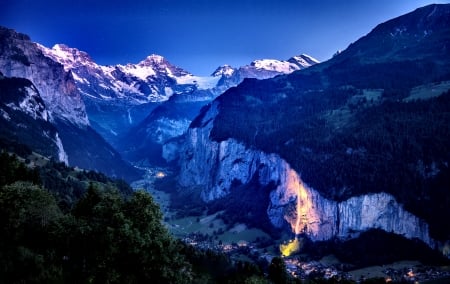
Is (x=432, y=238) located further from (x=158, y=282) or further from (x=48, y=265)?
(x=48, y=265)

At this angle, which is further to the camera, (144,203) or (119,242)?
(144,203)

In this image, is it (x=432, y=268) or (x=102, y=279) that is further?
(x=432, y=268)

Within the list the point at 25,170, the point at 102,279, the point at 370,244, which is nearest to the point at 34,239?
the point at 102,279

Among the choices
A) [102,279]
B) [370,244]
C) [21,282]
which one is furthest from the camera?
[370,244]

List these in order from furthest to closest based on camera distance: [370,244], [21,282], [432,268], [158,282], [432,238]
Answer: [370,244] → [432,238] → [432,268] → [158,282] → [21,282]

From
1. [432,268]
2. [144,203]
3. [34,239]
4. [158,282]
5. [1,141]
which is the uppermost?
[1,141]

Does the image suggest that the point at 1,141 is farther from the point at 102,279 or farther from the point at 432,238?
the point at 432,238

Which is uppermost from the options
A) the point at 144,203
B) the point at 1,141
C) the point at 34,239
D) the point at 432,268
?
the point at 1,141

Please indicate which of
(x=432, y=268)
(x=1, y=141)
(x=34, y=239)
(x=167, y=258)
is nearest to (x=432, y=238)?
(x=432, y=268)

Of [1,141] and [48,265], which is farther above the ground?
[1,141]
